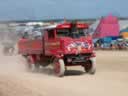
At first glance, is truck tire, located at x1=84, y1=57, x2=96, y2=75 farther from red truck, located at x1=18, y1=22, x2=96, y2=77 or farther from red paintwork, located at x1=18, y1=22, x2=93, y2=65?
red paintwork, located at x1=18, y1=22, x2=93, y2=65

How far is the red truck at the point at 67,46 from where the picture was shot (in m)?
21.3

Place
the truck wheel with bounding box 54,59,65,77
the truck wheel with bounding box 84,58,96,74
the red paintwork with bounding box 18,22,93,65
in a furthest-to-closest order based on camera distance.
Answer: the truck wheel with bounding box 84,58,96,74, the red paintwork with bounding box 18,22,93,65, the truck wheel with bounding box 54,59,65,77

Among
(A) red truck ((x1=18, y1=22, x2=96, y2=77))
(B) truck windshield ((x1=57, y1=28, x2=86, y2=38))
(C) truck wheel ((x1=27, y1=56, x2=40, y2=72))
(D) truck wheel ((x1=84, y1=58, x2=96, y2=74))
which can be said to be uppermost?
(B) truck windshield ((x1=57, y1=28, x2=86, y2=38))

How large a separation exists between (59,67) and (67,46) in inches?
41.9

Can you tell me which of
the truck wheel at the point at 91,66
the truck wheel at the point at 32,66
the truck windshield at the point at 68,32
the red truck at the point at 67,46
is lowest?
the truck wheel at the point at 32,66

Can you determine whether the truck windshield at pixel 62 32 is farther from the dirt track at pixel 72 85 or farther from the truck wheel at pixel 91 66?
the dirt track at pixel 72 85

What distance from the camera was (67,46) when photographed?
21.2 meters

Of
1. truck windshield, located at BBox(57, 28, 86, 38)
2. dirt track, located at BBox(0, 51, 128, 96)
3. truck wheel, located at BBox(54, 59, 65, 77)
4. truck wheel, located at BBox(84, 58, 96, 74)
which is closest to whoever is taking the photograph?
dirt track, located at BBox(0, 51, 128, 96)

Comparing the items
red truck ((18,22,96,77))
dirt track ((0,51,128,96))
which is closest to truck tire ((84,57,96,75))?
red truck ((18,22,96,77))

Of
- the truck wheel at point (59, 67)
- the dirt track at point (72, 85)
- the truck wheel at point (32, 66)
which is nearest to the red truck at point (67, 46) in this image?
the truck wheel at point (59, 67)

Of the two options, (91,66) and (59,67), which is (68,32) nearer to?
(59,67)

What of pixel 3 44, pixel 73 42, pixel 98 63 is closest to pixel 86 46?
pixel 73 42

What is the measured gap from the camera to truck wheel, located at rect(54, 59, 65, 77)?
21.1 metres

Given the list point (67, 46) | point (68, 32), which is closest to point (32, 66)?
point (68, 32)
